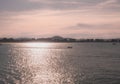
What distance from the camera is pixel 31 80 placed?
162 ft

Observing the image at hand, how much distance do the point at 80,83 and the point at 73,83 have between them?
122 cm

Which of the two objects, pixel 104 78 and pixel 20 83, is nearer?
pixel 20 83

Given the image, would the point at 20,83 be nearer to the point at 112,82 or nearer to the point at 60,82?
the point at 60,82

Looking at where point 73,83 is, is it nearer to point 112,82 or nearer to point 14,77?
point 112,82

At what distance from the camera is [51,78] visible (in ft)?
169

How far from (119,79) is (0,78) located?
68.0ft

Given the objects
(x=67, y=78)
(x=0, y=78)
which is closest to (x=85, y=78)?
(x=67, y=78)

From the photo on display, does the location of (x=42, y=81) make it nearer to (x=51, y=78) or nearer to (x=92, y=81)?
(x=51, y=78)

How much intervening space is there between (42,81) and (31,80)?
2.33 metres

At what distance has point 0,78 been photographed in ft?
165

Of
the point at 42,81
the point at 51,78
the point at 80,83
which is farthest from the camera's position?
the point at 51,78

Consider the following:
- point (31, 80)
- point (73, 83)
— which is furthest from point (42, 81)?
point (73, 83)

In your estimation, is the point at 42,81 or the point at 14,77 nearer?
the point at 42,81

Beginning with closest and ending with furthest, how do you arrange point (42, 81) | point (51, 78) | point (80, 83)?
1. point (80, 83)
2. point (42, 81)
3. point (51, 78)
